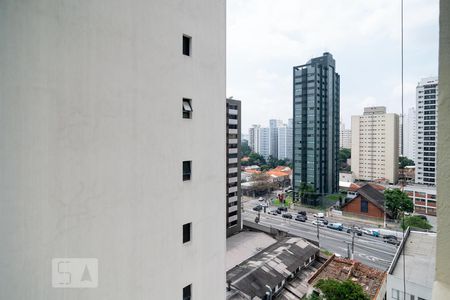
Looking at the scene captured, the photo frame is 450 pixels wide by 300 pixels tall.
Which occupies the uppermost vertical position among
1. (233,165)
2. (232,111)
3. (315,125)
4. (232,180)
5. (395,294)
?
(232,111)

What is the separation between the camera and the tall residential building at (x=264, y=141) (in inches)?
2650

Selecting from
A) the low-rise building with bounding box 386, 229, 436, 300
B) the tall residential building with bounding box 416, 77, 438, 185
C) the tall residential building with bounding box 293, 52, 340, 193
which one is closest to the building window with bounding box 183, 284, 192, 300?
the low-rise building with bounding box 386, 229, 436, 300

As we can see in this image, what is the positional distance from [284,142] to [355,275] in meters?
55.4

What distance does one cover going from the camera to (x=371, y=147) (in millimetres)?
31844

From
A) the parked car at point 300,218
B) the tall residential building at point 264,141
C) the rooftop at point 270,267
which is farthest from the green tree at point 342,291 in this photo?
the tall residential building at point 264,141

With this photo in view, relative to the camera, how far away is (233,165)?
62.0 ft

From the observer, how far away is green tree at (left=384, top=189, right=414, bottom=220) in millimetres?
19438

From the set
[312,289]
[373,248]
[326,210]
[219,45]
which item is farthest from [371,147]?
[219,45]

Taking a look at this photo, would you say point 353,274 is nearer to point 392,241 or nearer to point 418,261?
point 418,261

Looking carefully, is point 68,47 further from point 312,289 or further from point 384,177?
point 384,177

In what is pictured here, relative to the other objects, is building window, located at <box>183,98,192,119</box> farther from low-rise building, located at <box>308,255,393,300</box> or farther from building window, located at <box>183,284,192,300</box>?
low-rise building, located at <box>308,255,393,300</box>

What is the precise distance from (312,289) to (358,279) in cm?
223

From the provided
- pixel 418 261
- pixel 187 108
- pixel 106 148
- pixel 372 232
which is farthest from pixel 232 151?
pixel 106 148

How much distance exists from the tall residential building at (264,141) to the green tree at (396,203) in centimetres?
4674
